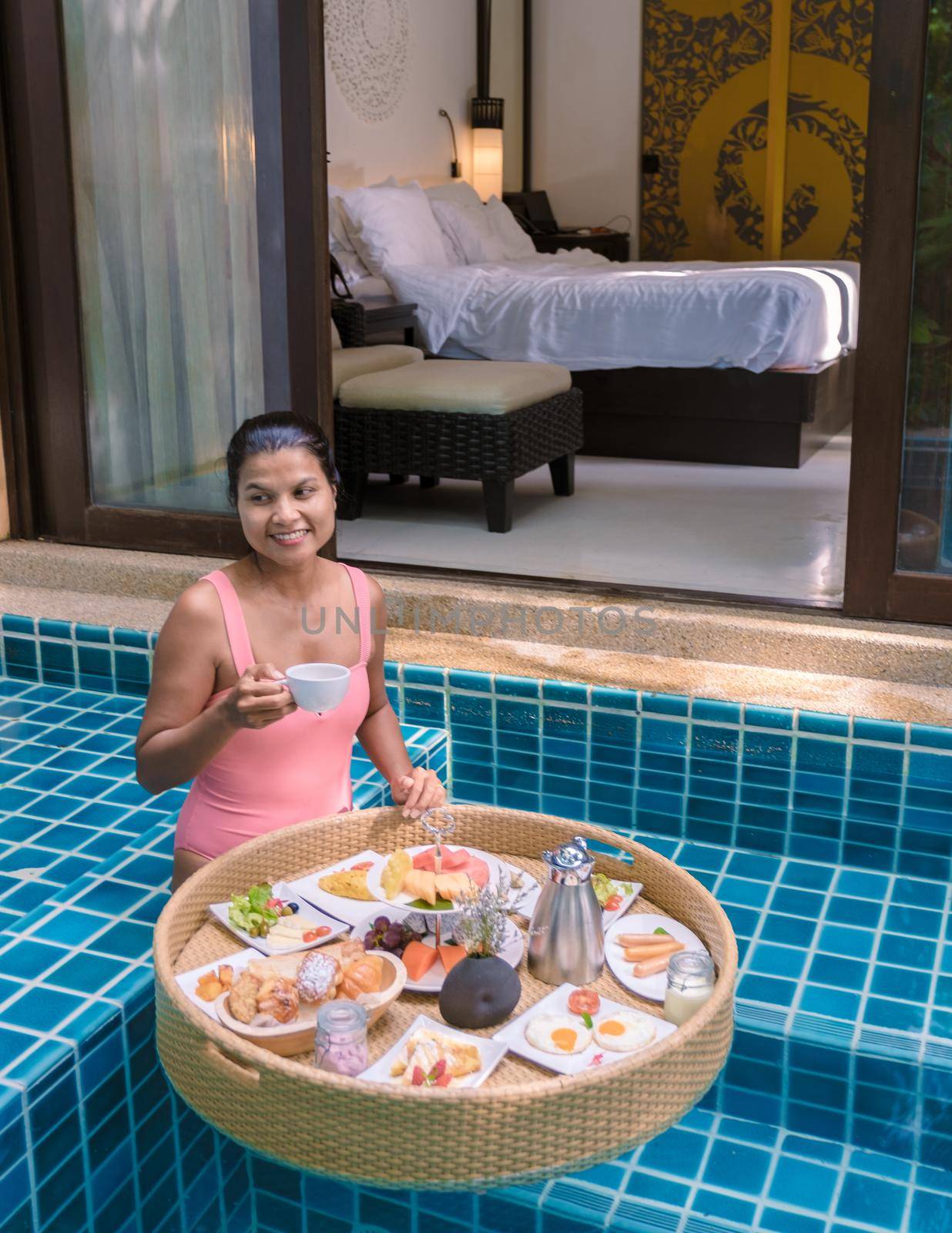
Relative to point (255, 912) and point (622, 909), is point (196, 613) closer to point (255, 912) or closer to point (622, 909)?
point (255, 912)

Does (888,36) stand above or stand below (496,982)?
above

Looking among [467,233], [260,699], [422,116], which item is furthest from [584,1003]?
[422,116]

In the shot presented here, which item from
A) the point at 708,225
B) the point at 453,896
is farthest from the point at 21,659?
the point at 708,225

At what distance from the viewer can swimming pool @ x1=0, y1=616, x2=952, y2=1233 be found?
5.87ft

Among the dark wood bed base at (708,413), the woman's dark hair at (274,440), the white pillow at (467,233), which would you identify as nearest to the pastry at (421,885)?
the woman's dark hair at (274,440)

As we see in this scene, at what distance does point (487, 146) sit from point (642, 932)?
7.91 meters

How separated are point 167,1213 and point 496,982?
0.80 metres

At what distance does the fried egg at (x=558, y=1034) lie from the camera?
137 cm

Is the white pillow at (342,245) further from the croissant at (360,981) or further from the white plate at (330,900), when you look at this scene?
the croissant at (360,981)

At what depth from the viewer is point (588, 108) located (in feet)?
31.5

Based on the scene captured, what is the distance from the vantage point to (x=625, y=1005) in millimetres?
1471

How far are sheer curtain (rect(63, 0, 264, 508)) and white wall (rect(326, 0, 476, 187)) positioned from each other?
10.9ft

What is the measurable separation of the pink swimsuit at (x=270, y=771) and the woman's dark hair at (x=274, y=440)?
16 centimetres

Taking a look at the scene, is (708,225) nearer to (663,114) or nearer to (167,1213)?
(663,114)
